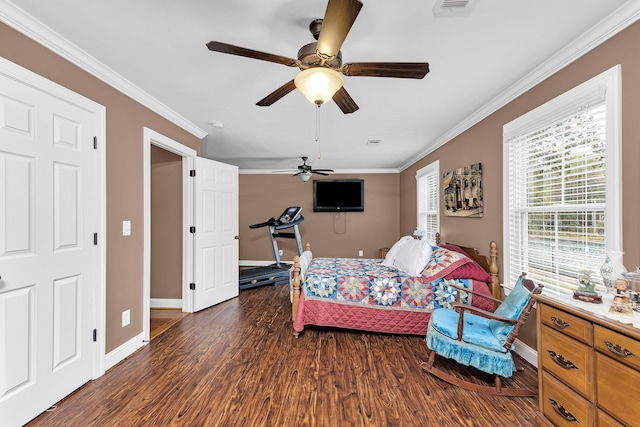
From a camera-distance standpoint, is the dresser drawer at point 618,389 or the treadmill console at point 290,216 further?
the treadmill console at point 290,216

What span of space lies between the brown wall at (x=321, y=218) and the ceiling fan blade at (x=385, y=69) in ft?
17.2

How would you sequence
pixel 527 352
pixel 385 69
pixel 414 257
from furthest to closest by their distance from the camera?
pixel 414 257, pixel 527 352, pixel 385 69

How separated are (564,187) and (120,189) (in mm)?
3696

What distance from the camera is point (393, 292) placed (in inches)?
122

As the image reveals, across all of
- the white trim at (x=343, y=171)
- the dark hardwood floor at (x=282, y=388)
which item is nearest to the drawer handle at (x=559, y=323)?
the dark hardwood floor at (x=282, y=388)

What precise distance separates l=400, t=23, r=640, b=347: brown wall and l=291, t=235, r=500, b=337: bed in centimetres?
41

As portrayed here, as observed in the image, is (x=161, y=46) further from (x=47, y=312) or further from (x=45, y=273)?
(x=47, y=312)

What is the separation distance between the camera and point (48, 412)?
191 centimetres

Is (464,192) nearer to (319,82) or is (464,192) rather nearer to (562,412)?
(562,412)

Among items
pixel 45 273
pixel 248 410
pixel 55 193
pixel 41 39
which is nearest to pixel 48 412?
pixel 45 273

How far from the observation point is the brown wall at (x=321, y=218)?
6914mm

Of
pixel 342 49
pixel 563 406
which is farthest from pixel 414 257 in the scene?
pixel 342 49

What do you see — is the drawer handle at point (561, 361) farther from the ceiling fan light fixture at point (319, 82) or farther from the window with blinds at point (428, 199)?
the window with blinds at point (428, 199)

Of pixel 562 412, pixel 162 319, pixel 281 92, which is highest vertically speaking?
pixel 281 92
